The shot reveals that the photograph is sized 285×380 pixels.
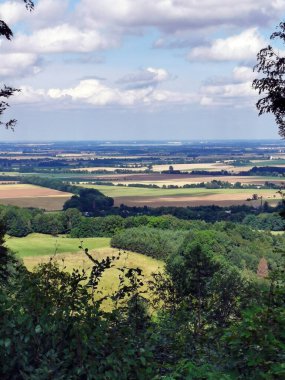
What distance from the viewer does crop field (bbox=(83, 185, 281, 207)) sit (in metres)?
168

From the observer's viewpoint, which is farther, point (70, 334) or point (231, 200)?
point (231, 200)

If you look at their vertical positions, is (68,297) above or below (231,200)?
above

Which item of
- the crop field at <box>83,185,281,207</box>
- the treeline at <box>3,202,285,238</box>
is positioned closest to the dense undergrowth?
the treeline at <box>3,202,285,238</box>

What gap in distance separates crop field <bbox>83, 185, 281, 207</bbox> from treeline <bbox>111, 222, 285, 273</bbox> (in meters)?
44.1

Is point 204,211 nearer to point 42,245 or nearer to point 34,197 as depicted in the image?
point 34,197

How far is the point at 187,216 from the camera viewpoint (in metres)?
153

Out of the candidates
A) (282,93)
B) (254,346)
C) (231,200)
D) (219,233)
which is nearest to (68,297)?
(254,346)

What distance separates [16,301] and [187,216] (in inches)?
5707

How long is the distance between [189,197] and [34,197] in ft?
162

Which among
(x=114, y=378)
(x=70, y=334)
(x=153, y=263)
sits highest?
(x=70, y=334)

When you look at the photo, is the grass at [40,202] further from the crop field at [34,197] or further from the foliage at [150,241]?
the foliage at [150,241]

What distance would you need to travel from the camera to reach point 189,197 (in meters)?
182

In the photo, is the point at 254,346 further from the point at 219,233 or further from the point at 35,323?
the point at 219,233

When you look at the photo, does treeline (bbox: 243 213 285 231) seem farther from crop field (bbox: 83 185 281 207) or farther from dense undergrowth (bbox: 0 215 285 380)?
dense undergrowth (bbox: 0 215 285 380)
